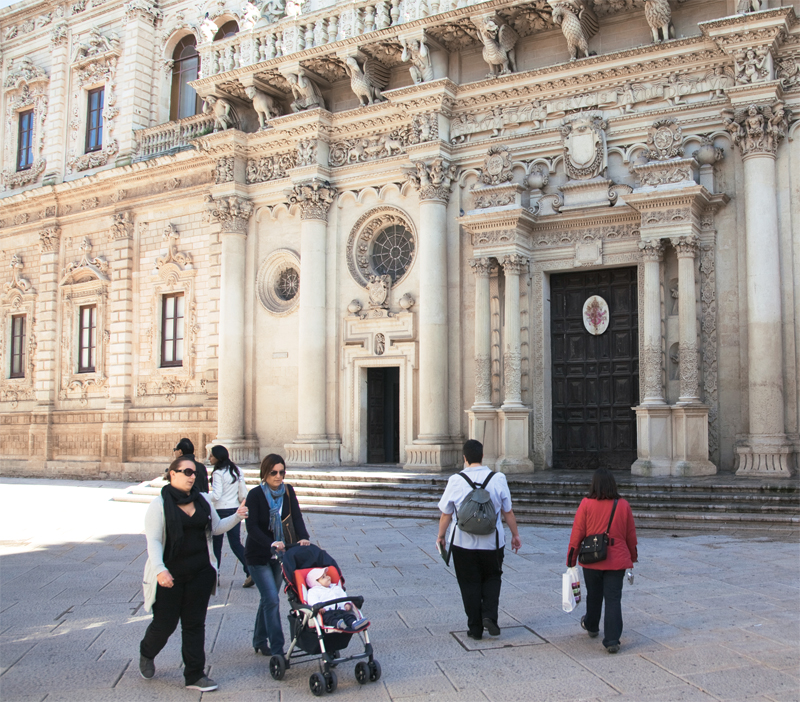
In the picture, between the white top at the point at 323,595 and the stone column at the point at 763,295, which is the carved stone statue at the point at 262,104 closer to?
the stone column at the point at 763,295

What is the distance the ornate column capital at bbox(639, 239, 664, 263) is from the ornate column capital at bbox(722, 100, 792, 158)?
7.35ft

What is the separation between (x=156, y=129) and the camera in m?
24.3

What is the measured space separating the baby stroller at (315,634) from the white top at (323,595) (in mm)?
40

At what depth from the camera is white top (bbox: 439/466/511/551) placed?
22.9 feet

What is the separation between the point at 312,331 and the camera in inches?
774

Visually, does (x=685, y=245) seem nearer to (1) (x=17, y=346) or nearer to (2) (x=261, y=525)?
(2) (x=261, y=525)

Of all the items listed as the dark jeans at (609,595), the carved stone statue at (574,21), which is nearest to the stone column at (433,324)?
the carved stone statue at (574,21)

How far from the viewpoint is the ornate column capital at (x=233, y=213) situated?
21.2m

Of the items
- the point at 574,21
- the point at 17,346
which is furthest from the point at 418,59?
the point at 17,346

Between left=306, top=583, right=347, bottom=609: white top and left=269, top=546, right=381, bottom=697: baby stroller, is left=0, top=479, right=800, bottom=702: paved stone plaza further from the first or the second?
left=306, top=583, right=347, bottom=609: white top

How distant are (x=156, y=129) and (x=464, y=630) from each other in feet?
68.0

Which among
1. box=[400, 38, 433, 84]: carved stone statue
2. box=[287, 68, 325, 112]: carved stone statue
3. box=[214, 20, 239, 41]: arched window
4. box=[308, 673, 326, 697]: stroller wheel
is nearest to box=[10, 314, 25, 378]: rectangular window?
box=[214, 20, 239, 41]: arched window

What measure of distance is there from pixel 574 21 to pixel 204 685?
1501cm

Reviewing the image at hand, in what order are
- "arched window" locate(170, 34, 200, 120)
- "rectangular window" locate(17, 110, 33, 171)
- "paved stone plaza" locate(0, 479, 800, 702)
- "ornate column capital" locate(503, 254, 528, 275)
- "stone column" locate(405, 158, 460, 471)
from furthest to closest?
"rectangular window" locate(17, 110, 33, 171) < "arched window" locate(170, 34, 200, 120) < "stone column" locate(405, 158, 460, 471) < "ornate column capital" locate(503, 254, 528, 275) < "paved stone plaza" locate(0, 479, 800, 702)
